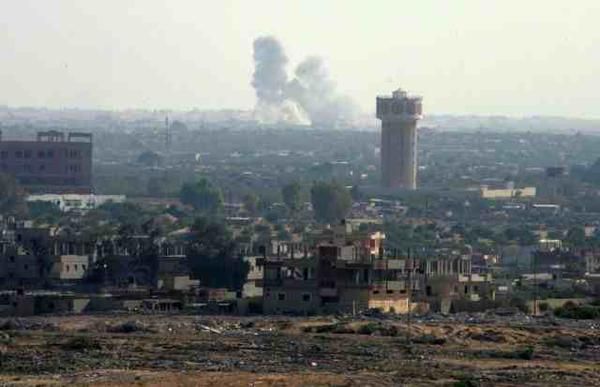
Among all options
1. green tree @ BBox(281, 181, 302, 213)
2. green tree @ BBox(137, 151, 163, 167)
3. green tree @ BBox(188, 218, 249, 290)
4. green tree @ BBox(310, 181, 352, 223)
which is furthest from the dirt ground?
green tree @ BBox(137, 151, 163, 167)

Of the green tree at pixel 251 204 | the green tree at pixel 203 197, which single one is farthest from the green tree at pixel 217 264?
the green tree at pixel 251 204

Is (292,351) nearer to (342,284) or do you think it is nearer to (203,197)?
(342,284)

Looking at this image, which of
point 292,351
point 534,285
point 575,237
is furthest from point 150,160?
point 292,351

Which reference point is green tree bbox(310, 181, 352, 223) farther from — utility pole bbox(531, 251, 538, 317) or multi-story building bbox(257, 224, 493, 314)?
multi-story building bbox(257, 224, 493, 314)

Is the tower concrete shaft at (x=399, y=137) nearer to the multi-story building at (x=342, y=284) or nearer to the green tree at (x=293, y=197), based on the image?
the green tree at (x=293, y=197)

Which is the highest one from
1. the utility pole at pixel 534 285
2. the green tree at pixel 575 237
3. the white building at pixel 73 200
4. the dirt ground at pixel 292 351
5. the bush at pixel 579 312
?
the white building at pixel 73 200

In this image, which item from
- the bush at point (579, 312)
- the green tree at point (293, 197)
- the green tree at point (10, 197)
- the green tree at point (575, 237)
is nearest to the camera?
the bush at point (579, 312)
